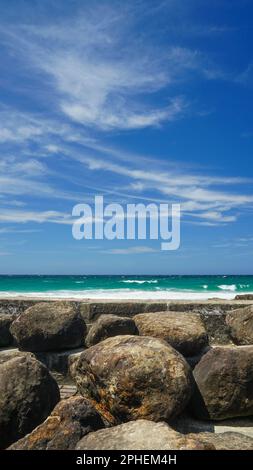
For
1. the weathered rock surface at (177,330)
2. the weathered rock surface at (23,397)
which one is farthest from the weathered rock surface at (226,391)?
the weathered rock surface at (23,397)

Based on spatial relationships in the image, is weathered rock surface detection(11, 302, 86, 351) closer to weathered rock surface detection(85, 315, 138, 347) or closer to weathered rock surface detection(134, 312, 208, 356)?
weathered rock surface detection(85, 315, 138, 347)

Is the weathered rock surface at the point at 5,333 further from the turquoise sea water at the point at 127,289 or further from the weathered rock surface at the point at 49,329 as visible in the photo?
the turquoise sea water at the point at 127,289

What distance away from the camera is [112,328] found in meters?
5.12

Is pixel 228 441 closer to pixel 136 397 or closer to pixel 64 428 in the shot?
pixel 136 397

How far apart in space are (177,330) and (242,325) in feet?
2.92

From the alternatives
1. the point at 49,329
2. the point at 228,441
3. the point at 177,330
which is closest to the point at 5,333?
the point at 49,329

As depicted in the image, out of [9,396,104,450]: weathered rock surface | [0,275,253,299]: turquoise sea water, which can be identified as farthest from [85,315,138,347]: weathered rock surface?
[0,275,253,299]: turquoise sea water

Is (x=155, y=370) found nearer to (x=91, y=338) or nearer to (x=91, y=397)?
(x=91, y=397)

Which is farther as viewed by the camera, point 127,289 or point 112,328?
point 127,289

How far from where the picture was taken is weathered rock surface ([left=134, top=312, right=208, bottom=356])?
487cm

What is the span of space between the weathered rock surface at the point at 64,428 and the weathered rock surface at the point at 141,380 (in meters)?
0.32

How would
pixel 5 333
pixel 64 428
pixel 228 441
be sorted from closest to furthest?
pixel 228 441 → pixel 64 428 → pixel 5 333

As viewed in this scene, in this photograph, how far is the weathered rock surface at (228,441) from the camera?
2.85m

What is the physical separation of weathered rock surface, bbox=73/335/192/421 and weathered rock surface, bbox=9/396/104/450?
320 millimetres
